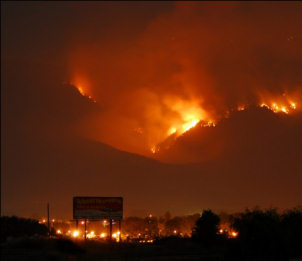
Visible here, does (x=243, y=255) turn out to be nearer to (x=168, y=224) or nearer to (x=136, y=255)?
(x=136, y=255)

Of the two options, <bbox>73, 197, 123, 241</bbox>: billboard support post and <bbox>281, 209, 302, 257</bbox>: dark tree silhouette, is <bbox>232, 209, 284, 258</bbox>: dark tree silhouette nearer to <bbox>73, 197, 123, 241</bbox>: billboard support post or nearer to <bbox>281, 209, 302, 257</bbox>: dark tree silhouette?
<bbox>281, 209, 302, 257</bbox>: dark tree silhouette

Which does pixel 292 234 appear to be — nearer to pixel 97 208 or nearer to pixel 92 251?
pixel 92 251

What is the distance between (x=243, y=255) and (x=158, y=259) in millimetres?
7524

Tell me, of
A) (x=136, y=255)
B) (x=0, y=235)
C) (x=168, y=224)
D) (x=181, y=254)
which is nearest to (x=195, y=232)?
(x=181, y=254)

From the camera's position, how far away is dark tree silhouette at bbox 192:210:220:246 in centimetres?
6397

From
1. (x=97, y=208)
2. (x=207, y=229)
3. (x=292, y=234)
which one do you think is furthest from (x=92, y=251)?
(x=97, y=208)

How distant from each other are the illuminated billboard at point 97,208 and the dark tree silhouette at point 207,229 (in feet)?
52.1

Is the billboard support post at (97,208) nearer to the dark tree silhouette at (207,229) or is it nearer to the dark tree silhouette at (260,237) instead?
the dark tree silhouette at (207,229)

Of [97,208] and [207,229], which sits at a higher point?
[97,208]

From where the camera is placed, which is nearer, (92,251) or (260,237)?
(260,237)

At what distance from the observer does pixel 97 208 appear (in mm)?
78000

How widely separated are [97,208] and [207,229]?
19451 mm

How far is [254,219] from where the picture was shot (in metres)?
50.4

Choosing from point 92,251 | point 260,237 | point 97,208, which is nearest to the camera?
point 260,237
